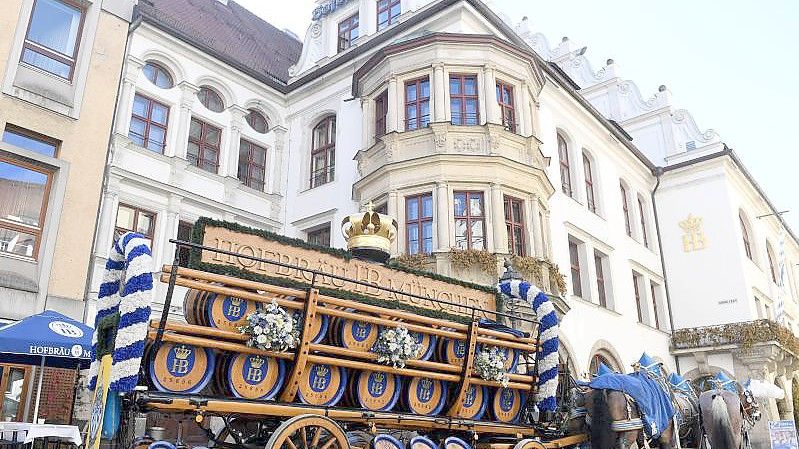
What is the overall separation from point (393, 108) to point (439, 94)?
4.19 ft

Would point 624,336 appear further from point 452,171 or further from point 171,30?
point 171,30

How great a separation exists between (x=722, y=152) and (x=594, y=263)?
8.56 m

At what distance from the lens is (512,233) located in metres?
15.4

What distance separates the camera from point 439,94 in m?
15.9

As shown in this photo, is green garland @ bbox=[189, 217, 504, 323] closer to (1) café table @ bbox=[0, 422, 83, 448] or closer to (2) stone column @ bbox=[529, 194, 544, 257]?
(1) café table @ bbox=[0, 422, 83, 448]

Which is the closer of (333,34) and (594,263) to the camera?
(594,263)

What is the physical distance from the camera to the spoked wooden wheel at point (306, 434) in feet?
15.9

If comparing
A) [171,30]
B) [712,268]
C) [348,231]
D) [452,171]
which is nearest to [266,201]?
[171,30]

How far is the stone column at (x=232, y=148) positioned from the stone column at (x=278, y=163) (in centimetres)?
143

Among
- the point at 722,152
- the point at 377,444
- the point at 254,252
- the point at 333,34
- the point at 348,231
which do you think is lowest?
the point at 377,444

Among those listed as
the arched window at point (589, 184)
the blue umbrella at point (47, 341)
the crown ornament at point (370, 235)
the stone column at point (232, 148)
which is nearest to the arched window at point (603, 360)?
the arched window at point (589, 184)

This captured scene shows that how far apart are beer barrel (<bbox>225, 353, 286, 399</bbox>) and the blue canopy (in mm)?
4772

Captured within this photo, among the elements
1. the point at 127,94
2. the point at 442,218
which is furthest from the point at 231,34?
the point at 442,218

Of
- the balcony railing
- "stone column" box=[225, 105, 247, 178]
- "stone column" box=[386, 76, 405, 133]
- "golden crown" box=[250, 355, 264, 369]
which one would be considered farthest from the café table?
the balcony railing
